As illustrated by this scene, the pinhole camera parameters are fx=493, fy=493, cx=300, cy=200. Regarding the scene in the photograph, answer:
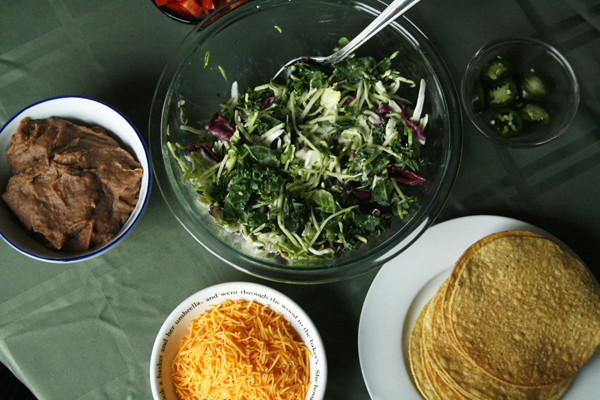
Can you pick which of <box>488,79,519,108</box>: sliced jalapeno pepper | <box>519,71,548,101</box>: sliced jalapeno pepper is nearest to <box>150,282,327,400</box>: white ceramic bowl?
<box>488,79,519,108</box>: sliced jalapeno pepper

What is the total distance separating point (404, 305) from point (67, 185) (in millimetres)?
1296

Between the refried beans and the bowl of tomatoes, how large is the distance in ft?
1.81

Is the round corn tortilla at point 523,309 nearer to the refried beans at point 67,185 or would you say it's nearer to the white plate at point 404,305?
the white plate at point 404,305

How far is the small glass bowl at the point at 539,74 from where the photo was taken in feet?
6.61

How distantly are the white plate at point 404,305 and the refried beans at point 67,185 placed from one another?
3.23 feet

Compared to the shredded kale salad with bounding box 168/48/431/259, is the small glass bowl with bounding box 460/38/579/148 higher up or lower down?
lower down

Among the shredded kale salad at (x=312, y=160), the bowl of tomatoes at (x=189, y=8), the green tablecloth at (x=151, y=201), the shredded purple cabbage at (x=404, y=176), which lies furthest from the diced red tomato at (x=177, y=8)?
the shredded purple cabbage at (x=404, y=176)

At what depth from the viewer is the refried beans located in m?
1.70

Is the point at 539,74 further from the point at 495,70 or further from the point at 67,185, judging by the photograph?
the point at 67,185

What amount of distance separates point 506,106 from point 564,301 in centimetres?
80

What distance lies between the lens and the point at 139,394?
76.5 inches

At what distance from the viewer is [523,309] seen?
1.83 meters

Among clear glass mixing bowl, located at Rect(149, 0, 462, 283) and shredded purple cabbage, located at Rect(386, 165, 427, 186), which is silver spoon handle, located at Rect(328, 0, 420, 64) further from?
shredded purple cabbage, located at Rect(386, 165, 427, 186)

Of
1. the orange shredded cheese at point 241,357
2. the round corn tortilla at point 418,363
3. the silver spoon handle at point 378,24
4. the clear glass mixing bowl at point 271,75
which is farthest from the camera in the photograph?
the round corn tortilla at point 418,363
